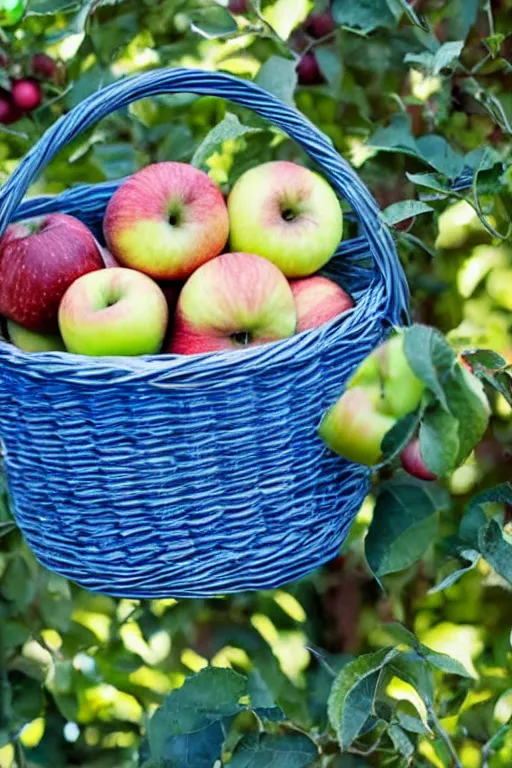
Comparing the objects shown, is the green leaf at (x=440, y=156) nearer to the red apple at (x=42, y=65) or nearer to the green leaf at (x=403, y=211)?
the green leaf at (x=403, y=211)

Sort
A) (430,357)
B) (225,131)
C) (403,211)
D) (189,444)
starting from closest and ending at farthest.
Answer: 1. (430,357)
2. (189,444)
3. (403,211)
4. (225,131)

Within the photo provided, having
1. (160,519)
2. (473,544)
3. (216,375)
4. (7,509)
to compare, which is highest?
(216,375)

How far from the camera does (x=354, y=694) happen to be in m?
0.80

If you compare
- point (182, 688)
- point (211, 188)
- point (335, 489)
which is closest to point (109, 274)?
point (211, 188)

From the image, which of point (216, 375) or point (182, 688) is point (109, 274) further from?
point (182, 688)

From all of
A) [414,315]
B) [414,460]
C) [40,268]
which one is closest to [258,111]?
[40,268]

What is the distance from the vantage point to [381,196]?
1335 millimetres

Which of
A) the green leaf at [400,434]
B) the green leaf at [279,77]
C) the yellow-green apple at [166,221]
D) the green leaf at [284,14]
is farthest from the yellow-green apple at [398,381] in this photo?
the green leaf at [284,14]

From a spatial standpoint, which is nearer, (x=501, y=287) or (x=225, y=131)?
(x=225, y=131)

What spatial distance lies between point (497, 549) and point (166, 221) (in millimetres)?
414

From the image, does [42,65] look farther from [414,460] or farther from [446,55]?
[414,460]

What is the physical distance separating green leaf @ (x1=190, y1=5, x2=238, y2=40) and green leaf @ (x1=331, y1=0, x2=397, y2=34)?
0.11m

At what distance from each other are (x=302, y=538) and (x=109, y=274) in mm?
283

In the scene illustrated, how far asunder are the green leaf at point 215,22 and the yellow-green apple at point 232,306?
33 centimetres
